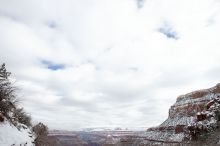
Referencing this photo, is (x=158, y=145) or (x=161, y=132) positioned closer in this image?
(x=158, y=145)

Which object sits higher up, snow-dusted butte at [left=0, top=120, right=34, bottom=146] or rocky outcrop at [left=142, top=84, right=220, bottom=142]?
rocky outcrop at [left=142, top=84, right=220, bottom=142]

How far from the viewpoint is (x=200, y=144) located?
51438mm

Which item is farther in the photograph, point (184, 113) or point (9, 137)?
point (184, 113)

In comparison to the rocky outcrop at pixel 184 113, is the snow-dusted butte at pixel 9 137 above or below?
below

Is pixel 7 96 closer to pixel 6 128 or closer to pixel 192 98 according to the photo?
pixel 6 128

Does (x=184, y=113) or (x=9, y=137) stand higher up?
(x=184, y=113)

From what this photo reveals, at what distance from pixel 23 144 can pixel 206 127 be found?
153ft

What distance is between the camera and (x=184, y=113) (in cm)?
11194

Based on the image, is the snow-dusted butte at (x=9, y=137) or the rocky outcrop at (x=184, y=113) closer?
the snow-dusted butte at (x=9, y=137)

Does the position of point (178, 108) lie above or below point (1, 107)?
above

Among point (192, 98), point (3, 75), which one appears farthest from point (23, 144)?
point (192, 98)

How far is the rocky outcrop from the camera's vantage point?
315ft

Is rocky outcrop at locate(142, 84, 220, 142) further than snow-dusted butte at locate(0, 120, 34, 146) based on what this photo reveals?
Yes

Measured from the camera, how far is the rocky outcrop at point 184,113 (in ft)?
315
